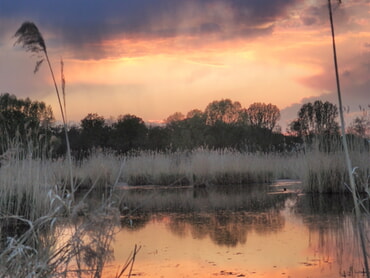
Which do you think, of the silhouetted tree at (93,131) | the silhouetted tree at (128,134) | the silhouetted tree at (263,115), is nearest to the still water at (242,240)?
the silhouetted tree at (93,131)

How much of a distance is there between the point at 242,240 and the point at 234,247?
1.17 ft

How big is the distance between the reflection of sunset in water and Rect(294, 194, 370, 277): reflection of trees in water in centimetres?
1

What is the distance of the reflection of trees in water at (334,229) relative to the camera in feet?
13.3

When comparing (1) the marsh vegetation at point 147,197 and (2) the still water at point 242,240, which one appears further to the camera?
(2) the still water at point 242,240

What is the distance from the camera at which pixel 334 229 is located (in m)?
5.49

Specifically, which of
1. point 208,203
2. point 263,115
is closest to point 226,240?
point 208,203

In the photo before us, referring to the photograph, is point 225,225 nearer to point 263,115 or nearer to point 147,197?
point 147,197

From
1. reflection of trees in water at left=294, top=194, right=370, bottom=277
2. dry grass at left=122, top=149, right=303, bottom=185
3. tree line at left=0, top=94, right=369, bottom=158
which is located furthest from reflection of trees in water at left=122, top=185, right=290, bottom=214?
tree line at left=0, top=94, right=369, bottom=158

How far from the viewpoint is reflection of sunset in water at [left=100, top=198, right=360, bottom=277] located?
3850mm

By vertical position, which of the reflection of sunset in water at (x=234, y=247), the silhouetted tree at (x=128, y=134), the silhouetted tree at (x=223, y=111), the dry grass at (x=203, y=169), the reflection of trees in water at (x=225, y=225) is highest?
the silhouetted tree at (x=223, y=111)

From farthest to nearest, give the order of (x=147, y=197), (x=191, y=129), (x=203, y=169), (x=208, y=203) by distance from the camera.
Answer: (x=191, y=129), (x=203, y=169), (x=147, y=197), (x=208, y=203)

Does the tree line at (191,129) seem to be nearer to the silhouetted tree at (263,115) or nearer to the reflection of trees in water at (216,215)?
the silhouetted tree at (263,115)

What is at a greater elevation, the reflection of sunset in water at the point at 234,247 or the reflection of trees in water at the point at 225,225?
the reflection of trees in water at the point at 225,225

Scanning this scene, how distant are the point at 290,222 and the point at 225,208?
5.71 feet
